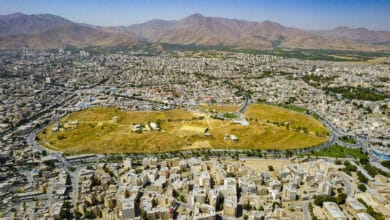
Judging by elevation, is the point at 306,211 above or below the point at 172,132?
below

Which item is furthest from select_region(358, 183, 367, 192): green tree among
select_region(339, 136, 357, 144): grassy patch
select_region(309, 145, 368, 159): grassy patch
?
select_region(339, 136, 357, 144): grassy patch

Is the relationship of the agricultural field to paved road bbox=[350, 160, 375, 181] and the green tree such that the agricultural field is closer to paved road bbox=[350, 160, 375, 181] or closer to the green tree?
paved road bbox=[350, 160, 375, 181]

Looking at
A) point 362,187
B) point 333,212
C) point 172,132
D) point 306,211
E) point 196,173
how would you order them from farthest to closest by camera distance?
point 172,132
point 196,173
point 362,187
point 306,211
point 333,212

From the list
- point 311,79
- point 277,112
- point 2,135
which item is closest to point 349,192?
point 277,112

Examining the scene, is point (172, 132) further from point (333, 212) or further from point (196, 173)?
point (333, 212)

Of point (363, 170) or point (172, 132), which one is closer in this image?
point (363, 170)

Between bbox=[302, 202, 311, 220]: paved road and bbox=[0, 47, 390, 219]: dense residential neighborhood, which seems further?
bbox=[0, 47, 390, 219]: dense residential neighborhood

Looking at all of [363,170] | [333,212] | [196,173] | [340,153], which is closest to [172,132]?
[196,173]

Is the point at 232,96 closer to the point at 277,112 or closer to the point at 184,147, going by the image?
the point at 277,112

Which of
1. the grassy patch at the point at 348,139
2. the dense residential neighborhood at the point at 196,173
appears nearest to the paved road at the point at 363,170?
the dense residential neighborhood at the point at 196,173
